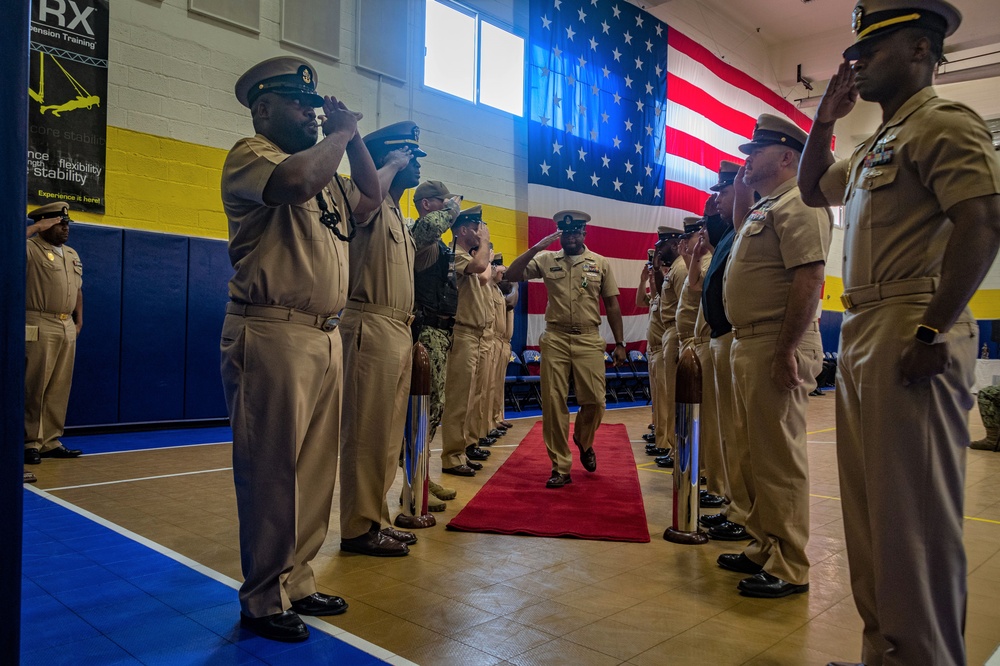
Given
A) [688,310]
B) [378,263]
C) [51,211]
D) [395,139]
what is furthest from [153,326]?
[688,310]

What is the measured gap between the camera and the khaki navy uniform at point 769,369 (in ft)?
9.21

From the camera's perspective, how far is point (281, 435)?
2.38 m

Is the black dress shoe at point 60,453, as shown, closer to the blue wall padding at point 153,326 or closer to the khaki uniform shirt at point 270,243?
the blue wall padding at point 153,326

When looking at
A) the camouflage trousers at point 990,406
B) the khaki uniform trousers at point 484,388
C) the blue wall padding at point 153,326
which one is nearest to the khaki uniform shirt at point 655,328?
the khaki uniform trousers at point 484,388

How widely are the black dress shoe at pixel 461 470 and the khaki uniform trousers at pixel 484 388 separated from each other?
64 centimetres

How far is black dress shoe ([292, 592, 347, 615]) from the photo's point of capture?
249 centimetres

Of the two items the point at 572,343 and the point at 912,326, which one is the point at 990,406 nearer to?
the point at 572,343

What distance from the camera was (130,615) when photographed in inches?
96.1

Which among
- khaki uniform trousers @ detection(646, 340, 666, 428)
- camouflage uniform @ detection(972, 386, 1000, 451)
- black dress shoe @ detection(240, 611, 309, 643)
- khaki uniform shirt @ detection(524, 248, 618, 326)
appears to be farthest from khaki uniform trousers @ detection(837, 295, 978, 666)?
camouflage uniform @ detection(972, 386, 1000, 451)

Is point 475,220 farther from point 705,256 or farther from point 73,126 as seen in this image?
point 73,126

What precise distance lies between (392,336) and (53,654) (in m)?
1.70

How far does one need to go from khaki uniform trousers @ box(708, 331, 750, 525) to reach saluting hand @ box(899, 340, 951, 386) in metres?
1.45

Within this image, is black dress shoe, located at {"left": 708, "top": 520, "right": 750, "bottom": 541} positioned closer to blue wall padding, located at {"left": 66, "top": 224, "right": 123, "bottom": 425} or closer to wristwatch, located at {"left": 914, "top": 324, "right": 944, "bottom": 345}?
wristwatch, located at {"left": 914, "top": 324, "right": 944, "bottom": 345}

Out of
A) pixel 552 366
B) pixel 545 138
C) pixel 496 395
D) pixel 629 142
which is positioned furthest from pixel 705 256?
pixel 629 142
